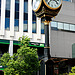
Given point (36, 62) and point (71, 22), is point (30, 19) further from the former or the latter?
point (36, 62)

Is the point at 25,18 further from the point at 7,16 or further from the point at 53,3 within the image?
the point at 53,3

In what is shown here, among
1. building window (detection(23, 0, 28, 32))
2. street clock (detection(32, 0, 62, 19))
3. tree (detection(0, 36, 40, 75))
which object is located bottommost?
tree (detection(0, 36, 40, 75))

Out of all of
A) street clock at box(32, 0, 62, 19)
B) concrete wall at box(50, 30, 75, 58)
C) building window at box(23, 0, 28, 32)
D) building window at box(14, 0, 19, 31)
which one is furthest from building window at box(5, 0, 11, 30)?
street clock at box(32, 0, 62, 19)

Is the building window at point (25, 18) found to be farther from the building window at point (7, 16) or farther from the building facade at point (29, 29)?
the building window at point (7, 16)

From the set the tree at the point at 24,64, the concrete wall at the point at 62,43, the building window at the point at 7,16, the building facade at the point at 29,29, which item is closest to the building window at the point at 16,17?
the building facade at the point at 29,29

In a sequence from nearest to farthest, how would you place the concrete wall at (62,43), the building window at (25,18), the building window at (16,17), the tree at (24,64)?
the tree at (24,64), the concrete wall at (62,43), the building window at (16,17), the building window at (25,18)

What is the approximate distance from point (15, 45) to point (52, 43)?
21.5 feet

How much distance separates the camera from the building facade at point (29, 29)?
3506cm

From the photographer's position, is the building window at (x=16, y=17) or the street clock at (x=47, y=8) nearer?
the street clock at (x=47, y=8)

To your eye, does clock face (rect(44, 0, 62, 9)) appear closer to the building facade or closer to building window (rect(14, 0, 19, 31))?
the building facade

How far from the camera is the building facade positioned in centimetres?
3506

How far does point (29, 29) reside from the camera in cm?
3650

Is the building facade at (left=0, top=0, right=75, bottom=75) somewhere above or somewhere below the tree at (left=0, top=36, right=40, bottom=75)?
above

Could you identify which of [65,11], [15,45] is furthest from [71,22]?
[15,45]
